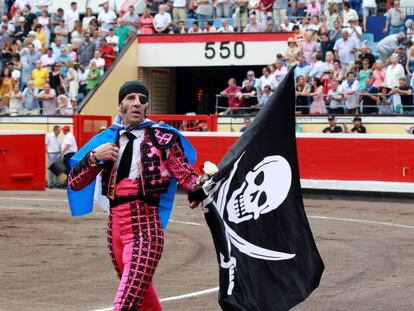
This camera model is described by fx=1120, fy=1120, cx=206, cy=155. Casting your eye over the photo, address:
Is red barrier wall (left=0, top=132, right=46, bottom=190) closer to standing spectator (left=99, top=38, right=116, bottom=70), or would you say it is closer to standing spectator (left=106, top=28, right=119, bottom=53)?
standing spectator (left=99, top=38, right=116, bottom=70)

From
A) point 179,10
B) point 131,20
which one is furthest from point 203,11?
point 131,20

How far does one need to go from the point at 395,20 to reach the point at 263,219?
18.6 m

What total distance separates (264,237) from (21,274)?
4574 millimetres

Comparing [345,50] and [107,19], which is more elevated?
[107,19]

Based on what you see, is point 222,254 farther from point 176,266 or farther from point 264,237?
point 176,266

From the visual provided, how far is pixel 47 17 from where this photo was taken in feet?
99.3

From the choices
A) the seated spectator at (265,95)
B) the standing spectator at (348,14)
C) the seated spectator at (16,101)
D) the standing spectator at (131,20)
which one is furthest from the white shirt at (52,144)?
the standing spectator at (348,14)

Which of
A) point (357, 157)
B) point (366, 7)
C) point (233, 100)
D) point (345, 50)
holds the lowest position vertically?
point (357, 157)

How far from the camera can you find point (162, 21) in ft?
95.3

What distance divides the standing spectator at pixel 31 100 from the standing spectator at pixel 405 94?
9544mm

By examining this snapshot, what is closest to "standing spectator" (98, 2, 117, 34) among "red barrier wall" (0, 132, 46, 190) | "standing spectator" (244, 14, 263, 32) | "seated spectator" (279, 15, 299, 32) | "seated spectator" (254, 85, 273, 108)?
"standing spectator" (244, 14, 263, 32)

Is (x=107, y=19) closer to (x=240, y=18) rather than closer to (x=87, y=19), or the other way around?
(x=87, y=19)

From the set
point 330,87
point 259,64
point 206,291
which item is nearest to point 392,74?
point 330,87

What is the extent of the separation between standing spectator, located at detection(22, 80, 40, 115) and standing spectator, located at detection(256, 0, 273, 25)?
230 inches
